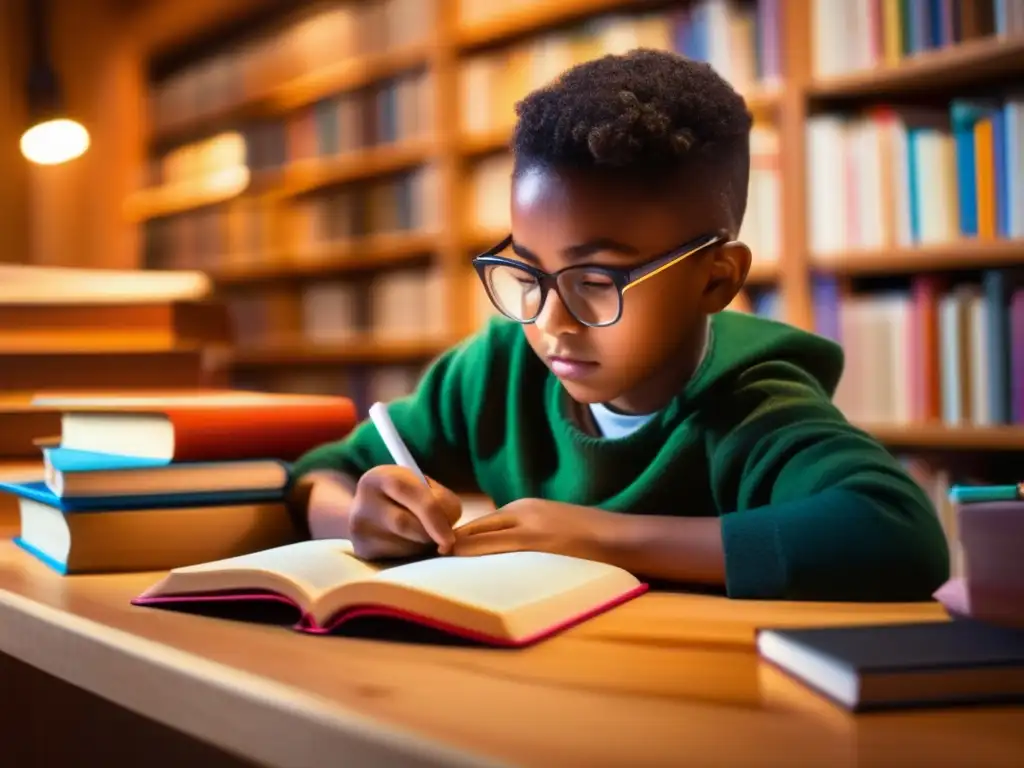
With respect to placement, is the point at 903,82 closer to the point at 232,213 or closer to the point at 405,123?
the point at 405,123

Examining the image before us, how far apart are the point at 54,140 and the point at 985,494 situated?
6.36 ft

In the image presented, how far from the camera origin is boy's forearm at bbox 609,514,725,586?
29.6 inches

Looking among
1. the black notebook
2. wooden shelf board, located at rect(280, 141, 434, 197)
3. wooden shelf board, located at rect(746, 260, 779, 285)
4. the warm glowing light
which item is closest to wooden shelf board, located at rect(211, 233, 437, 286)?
wooden shelf board, located at rect(280, 141, 434, 197)

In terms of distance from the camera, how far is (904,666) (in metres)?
0.45

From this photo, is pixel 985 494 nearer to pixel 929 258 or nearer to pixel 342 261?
pixel 929 258

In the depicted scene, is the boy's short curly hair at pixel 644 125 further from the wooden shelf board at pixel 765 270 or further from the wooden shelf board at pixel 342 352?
the wooden shelf board at pixel 342 352

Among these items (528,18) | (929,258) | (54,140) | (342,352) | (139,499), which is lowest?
(139,499)

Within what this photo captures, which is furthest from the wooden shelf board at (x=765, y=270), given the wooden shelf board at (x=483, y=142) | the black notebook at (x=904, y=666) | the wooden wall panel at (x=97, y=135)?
the wooden wall panel at (x=97, y=135)

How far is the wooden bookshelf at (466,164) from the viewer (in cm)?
221

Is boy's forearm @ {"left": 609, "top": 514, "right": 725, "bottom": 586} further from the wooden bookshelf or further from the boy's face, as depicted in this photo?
the wooden bookshelf

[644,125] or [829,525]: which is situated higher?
[644,125]

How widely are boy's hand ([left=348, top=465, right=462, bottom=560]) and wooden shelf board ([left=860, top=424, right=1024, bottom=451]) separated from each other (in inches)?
65.3

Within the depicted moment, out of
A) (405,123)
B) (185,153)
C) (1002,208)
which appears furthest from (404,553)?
(185,153)

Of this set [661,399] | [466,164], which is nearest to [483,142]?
[466,164]
